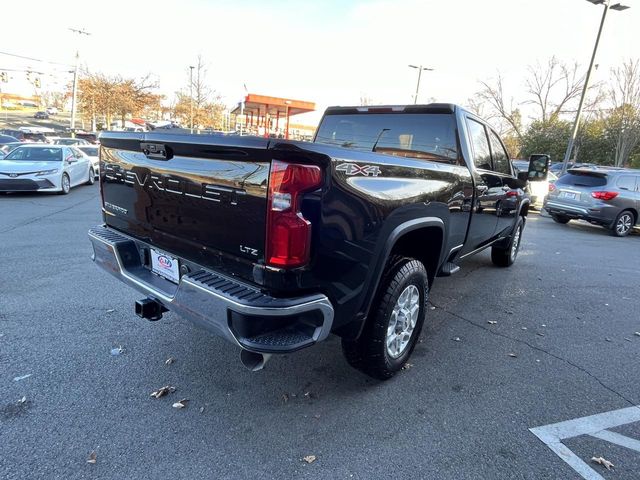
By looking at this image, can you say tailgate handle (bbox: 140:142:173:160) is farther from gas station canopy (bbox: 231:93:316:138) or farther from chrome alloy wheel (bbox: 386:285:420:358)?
gas station canopy (bbox: 231:93:316:138)

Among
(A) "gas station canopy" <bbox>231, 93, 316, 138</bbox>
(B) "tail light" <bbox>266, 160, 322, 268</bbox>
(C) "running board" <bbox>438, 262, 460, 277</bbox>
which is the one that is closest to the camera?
(B) "tail light" <bbox>266, 160, 322, 268</bbox>

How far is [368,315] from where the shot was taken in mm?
2764

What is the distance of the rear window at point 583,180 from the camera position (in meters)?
10.8

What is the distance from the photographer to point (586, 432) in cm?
265

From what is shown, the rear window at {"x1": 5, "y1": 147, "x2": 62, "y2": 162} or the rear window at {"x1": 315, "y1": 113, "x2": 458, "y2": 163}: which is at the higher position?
the rear window at {"x1": 315, "y1": 113, "x2": 458, "y2": 163}

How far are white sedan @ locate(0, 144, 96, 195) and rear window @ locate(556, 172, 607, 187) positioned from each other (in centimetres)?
1341

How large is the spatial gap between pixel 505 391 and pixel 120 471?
250cm

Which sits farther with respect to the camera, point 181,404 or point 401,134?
point 401,134

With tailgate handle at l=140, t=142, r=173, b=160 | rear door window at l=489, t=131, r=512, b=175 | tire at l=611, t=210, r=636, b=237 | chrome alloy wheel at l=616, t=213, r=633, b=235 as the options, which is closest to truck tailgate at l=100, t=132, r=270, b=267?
tailgate handle at l=140, t=142, r=173, b=160

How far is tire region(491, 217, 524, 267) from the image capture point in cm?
624

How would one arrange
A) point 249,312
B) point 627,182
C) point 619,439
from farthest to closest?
point 627,182
point 619,439
point 249,312

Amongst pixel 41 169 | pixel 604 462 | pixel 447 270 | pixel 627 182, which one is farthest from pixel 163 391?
pixel 627 182

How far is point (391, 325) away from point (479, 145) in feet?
7.43

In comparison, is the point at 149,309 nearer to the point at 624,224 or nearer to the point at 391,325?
the point at 391,325
